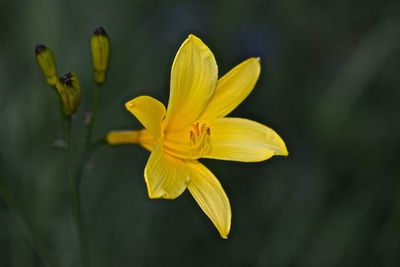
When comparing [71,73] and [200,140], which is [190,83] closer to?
[200,140]

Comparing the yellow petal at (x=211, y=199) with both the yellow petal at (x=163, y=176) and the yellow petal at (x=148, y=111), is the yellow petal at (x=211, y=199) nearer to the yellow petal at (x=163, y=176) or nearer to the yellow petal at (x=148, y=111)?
the yellow petal at (x=163, y=176)

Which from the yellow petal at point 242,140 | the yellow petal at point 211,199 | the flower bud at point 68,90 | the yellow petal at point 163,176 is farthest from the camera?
the yellow petal at point 242,140

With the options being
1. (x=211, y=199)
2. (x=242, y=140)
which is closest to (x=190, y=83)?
(x=242, y=140)

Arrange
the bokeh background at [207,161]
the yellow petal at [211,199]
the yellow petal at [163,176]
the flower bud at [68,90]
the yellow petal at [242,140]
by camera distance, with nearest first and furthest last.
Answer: the yellow petal at [163,176] → the flower bud at [68,90] → the yellow petal at [211,199] → the yellow petal at [242,140] → the bokeh background at [207,161]

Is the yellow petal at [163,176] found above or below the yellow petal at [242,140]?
below

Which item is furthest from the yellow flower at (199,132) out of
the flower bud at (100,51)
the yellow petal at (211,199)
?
the flower bud at (100,51)

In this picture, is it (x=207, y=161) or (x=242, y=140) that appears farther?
(x=207, y=161)


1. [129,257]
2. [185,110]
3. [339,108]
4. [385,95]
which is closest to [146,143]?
[185,110]
